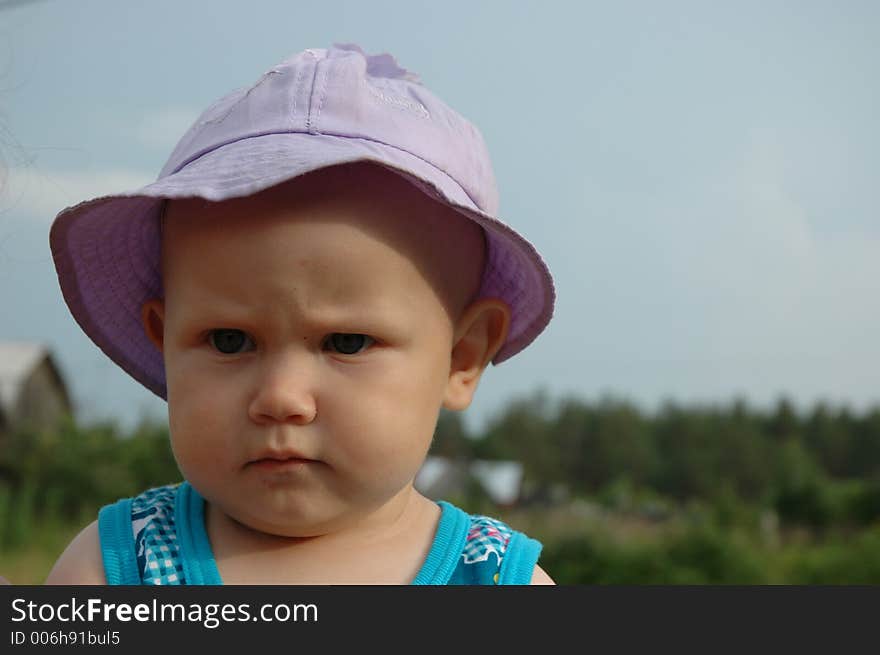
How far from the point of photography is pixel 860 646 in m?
1.47

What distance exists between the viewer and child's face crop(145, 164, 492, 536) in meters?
1.44

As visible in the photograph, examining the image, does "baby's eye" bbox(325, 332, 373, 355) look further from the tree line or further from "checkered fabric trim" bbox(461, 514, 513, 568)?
the tree line

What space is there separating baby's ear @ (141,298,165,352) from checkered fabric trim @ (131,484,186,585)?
25 cm

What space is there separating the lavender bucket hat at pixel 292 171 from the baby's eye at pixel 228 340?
0.20 m

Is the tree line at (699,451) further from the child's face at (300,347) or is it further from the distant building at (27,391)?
the child's face at (300,347)

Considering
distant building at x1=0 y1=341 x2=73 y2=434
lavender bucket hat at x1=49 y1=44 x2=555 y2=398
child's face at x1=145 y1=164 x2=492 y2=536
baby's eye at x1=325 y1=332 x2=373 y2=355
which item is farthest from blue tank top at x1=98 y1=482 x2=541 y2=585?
distant building at x1=0 y1=341 x2=73 y2=434

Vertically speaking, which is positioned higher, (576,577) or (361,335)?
(576,577)

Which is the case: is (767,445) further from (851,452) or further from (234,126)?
(234,126)

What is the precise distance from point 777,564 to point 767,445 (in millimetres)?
1859

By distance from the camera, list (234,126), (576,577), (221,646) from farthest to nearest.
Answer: (576,577), (234,126), (221,646)

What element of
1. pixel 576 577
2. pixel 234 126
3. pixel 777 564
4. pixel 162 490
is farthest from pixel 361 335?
pixel 777 564

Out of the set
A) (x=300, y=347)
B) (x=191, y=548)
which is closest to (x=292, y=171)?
(x=300, y=347)

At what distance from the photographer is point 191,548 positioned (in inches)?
62.4

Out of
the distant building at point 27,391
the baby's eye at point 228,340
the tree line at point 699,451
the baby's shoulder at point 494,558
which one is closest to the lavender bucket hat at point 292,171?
the baby's eye at point 228,340
